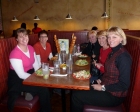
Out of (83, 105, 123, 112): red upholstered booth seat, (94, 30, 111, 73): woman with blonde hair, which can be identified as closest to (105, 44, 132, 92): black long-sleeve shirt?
(83, 105, 123, 112): red upholstered booth seat

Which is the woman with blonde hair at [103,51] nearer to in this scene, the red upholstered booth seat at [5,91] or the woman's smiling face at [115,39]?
the woman's smiling face at [115,39]

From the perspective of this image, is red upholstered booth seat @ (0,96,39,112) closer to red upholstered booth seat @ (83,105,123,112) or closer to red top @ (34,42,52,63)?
red upholstered booth seat @ (83,105,123,112)

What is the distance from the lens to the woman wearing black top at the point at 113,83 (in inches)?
60.4

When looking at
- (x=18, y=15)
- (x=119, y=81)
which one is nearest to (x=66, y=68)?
(x=119, y=81)

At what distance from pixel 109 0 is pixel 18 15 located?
6420 millimetres

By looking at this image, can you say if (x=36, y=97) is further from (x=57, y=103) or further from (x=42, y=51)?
(x=42, y=51)

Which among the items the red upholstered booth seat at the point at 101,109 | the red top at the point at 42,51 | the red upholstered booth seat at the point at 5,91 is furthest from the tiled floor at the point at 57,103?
the red upholstered booth seat at the point at 101,109

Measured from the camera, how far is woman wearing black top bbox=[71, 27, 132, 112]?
1.53m

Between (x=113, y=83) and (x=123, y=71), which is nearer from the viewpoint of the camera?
(x=123, y=71)

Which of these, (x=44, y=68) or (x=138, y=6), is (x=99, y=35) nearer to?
(x=44, y=68)

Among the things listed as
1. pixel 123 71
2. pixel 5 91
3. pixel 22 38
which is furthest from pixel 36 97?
pixel 123 71

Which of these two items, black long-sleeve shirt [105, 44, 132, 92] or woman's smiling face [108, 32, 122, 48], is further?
woman's smiling face [108, 32, 122, 48]

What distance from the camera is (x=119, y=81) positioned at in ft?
5.12

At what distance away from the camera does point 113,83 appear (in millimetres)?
1653
